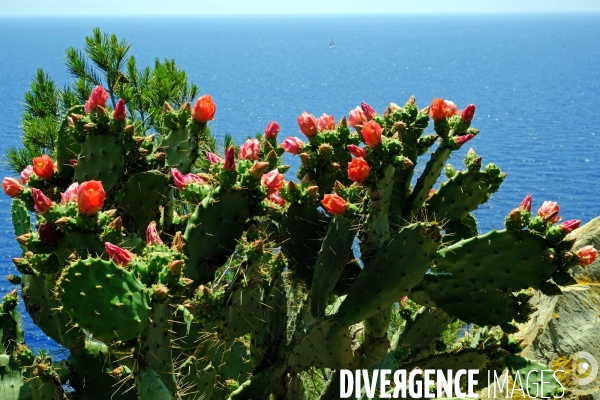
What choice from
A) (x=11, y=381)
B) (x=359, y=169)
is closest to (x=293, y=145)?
(x=359, y=169)

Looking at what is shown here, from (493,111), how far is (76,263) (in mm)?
49708

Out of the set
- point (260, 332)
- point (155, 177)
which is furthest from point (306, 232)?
point (155, 177)

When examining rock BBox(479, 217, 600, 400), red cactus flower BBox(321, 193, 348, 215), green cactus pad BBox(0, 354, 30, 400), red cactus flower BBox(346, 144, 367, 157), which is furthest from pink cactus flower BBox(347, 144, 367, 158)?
rock BBox(479, 217, 600, 400)

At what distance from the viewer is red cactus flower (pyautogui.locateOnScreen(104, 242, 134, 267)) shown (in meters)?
2.14

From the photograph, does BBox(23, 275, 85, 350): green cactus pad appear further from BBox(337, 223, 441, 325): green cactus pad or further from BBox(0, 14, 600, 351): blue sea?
BBox(0, 14, 600, 351): blue sea

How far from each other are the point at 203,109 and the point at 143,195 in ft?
1.20

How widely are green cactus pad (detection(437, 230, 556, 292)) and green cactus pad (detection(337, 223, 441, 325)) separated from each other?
0.49ft

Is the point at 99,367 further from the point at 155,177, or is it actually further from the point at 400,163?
the point at 400,163

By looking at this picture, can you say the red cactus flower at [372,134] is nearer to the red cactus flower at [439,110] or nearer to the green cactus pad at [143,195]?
the red cactus flower at [439,110]

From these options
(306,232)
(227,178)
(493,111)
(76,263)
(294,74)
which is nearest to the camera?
(76,263)

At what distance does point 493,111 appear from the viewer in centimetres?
4994

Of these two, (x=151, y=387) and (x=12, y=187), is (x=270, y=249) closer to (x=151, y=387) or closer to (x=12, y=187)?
(x=151, y=387)

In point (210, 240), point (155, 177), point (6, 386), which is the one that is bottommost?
point (6, 386)

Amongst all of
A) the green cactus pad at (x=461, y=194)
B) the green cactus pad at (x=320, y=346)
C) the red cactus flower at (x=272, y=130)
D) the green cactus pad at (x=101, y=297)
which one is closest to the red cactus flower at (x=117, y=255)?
the green cactus pad at (x=101, y=297)
